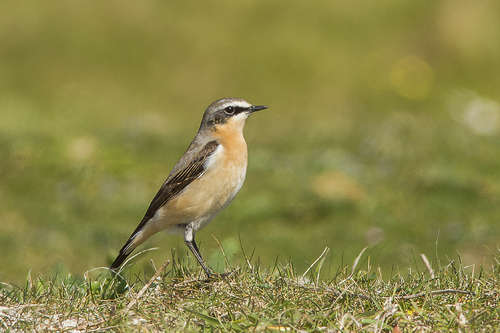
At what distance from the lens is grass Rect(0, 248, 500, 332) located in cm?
450

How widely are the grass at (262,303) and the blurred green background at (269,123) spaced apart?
0.86 m

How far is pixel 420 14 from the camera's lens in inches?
812

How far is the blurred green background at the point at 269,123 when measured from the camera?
33.8 feet

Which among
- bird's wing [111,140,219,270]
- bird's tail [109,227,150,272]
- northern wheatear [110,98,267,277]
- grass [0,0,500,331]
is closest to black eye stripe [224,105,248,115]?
northern wheatear [110,98,267,277]

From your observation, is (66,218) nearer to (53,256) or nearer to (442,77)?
(53,256)

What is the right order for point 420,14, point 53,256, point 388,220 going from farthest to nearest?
point 420,14 < point 388,220 < point 53,256

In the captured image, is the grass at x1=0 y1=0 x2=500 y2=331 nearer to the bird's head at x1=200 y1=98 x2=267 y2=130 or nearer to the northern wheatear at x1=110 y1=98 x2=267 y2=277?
the northern wheatear at x1=110 y1=98 x2=267 y2=277

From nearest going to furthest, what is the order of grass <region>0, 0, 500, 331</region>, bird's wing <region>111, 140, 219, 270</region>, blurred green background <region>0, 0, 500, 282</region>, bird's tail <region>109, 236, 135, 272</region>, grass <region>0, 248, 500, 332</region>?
grass <region>0, 248, 500, 332</region> < grass <region>0, 0, 500, 331</region> < bird's tail <region>109, 236, 135, 272</region> < bird's wing <region>111, 140, 219, 270</region> < blurred green background <region>0, 0, 500, 282</region>

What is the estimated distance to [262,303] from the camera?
4.87 metres

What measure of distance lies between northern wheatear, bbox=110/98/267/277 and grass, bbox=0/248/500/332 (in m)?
1.59

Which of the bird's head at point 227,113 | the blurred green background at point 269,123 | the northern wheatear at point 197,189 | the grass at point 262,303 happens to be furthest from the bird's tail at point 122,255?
the bird's head at point 227,113

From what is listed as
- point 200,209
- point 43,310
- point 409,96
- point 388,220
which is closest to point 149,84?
point 409,96

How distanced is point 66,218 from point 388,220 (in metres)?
4.57

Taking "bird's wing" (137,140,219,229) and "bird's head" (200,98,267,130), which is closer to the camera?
"bird's wing" (137,140,219,229)
